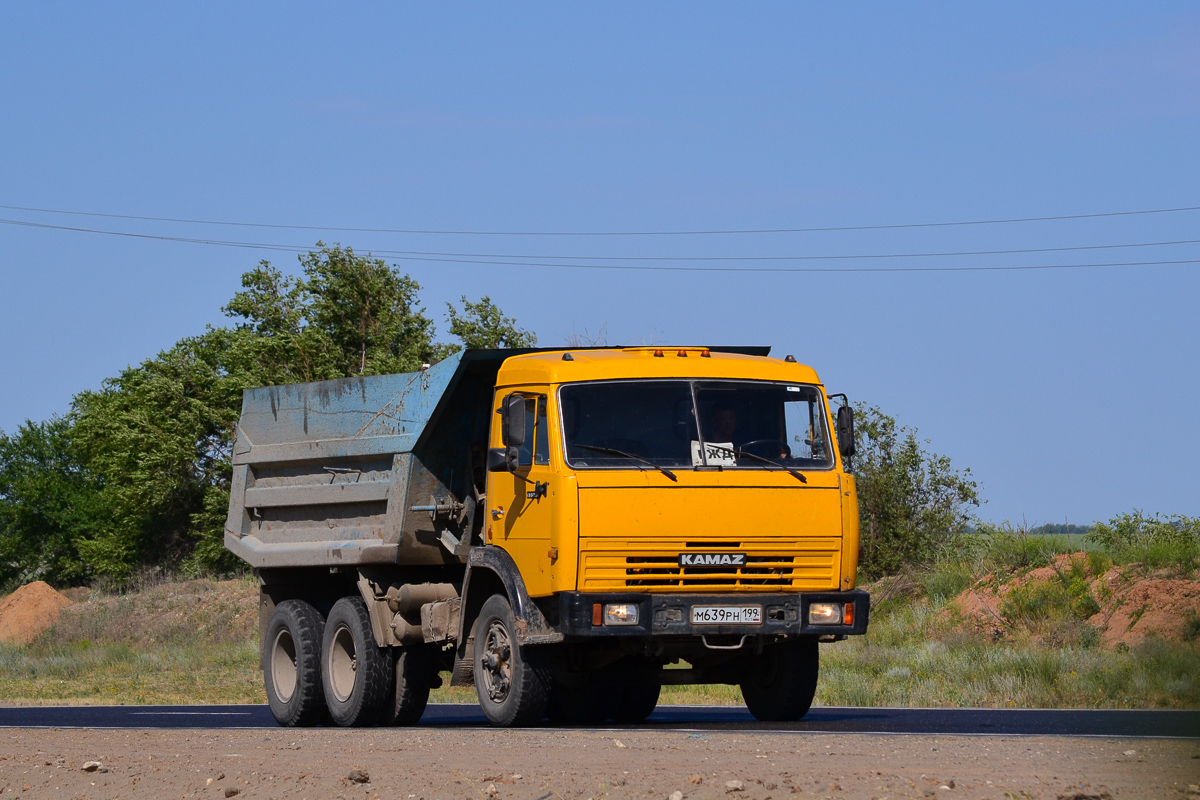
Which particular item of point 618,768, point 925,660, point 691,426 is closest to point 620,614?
point 691,426

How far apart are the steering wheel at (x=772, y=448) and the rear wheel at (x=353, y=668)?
180 inches

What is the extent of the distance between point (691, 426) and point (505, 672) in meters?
2.49

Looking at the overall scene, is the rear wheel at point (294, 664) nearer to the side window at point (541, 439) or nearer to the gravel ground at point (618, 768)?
the gravel ground at point (618, 768)

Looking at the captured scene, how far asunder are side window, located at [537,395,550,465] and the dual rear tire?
3484 mm

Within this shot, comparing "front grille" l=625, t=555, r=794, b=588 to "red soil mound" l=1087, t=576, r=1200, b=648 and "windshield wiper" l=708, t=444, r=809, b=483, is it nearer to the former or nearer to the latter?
"windshield wiper" l=708, t=444, r=809, b=483

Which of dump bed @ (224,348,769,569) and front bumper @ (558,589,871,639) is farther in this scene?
dump bed @ (224,348,769,569)

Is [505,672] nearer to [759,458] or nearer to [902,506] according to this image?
[759,458]

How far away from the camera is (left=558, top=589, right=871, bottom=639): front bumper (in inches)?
436

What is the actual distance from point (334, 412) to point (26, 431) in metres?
76.3

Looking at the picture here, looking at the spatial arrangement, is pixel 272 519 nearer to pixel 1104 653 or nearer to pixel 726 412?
pixel 726 412

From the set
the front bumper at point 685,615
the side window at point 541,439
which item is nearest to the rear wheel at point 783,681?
the front bumper at point 685,615

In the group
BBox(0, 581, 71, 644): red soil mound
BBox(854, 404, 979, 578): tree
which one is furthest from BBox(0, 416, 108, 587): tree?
BBox(854, 404, 979, 578): tree

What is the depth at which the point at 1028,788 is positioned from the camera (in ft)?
24.5

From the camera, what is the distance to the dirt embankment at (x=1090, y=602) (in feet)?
72.9
